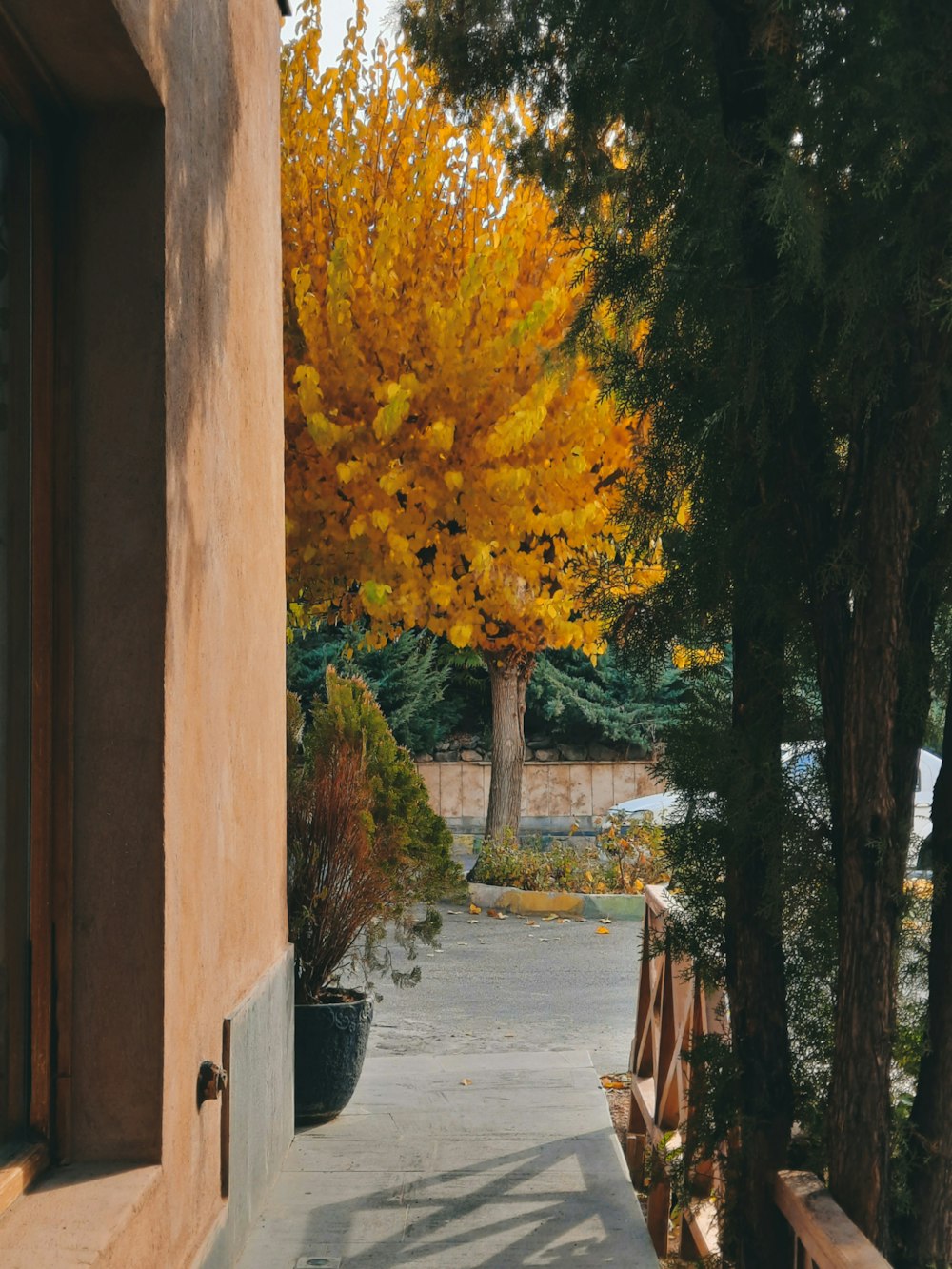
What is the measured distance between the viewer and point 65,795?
3.04 metres

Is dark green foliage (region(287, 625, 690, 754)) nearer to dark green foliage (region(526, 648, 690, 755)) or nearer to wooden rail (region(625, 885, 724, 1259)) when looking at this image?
dark green foliage (region(526, 648, 690, 755))

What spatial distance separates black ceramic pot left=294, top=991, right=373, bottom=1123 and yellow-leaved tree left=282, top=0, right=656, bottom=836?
7.25 m

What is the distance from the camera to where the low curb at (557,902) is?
1333cm

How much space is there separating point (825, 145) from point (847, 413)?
594 millimetres

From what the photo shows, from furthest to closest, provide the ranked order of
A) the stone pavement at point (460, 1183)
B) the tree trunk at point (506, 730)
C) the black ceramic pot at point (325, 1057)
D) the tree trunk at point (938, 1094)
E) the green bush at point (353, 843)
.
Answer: the tree trunk at point (506, 730) < the green bush at point (353, 843) < the black ceramic pot at point (325, 1057) < the stone pavement at point (460, 1183) < the tree trunk at point (938, 1094)

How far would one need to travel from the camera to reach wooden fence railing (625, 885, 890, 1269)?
272 cm

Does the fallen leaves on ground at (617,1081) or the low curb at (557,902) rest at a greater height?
the low curb at (557,902)

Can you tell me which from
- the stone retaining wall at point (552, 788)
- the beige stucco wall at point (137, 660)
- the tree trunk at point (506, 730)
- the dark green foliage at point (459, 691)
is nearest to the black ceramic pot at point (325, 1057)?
the beige stucco wall at point (137, 660)

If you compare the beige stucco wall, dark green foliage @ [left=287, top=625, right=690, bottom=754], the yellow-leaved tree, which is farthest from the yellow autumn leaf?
the beige stucco wall

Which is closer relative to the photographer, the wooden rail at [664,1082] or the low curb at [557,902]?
the wooden rail at [664,1082]

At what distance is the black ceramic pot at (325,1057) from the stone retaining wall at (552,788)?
15.8m

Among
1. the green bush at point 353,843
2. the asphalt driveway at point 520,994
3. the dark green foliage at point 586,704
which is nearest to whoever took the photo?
the green bush at point 353,843

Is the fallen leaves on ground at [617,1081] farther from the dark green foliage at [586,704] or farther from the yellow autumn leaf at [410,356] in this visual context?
the dark green foliage at [586,704]

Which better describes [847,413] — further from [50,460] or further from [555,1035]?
[555,1035]
